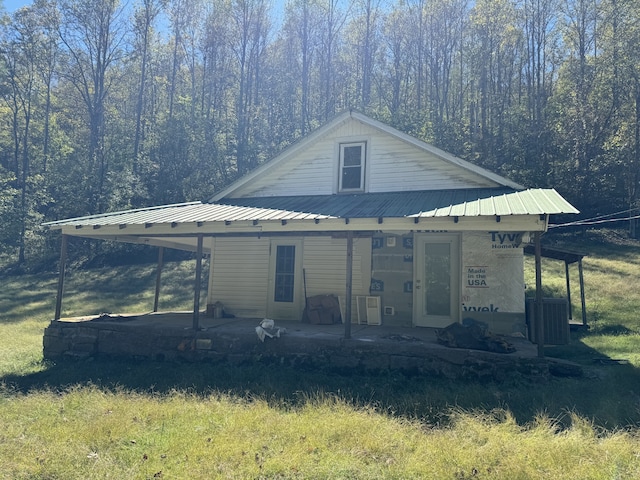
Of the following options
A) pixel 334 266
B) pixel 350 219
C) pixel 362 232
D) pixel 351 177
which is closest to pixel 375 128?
pixel 351 177

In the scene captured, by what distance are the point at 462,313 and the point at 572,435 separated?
5.04 meters

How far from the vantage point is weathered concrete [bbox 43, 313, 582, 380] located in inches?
273

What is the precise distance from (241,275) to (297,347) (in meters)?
4.32

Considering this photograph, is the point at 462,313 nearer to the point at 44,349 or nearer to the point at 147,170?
the point at 44,349

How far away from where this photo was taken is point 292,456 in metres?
4.34

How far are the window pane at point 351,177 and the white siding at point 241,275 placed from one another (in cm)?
253

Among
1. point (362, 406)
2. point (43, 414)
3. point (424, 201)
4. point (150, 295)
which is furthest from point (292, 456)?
point (150, 295)

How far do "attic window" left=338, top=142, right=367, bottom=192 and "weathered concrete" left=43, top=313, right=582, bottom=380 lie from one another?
3.54 meters

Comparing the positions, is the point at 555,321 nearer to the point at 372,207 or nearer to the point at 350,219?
the point at 372,207

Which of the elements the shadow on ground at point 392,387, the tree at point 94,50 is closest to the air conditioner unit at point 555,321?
the shadow on ground at point 392,387

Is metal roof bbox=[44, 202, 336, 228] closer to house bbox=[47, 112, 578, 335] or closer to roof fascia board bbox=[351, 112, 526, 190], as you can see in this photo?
house bbox=[47, 112, 578, 335]

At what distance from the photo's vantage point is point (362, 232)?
10.5 m

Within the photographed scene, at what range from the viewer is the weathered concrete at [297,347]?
6.94 m

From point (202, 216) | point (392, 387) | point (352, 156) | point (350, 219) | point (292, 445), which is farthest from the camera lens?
point (352, 156)
